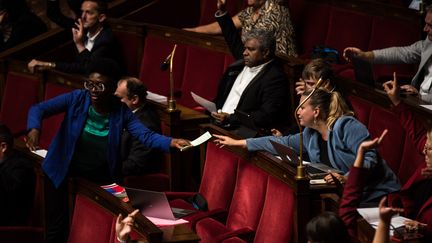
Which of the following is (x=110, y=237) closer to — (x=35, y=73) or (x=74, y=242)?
(x=74, y=242)

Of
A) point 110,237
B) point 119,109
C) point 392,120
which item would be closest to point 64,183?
point 119,109

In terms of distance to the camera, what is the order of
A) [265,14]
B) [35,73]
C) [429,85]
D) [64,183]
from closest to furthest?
[64,183], [429,85], [265,14], [35,73]

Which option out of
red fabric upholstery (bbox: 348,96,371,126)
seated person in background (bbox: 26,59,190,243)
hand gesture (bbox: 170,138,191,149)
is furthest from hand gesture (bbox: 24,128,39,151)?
red fabric upholstery (bbox: 348,96,371,126)

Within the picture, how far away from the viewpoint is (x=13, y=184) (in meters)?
1.97

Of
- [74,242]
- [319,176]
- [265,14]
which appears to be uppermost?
[265,14]

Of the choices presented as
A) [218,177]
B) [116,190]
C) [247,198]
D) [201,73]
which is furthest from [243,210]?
[201,73]

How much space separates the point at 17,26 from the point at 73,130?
1.07 m

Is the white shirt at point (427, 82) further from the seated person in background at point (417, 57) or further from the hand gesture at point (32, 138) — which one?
the hand gesture at point (32, 138)

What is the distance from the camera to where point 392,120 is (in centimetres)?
182

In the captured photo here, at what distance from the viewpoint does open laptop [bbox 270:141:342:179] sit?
1.59 meters

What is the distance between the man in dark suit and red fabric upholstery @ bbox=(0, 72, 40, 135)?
62 cm

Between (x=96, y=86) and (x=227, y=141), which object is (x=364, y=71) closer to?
(x=227, y=141)

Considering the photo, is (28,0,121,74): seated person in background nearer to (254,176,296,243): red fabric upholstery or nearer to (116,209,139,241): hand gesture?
(254,176,296,243): red fabric upholstery

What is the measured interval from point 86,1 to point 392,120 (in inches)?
42.3
